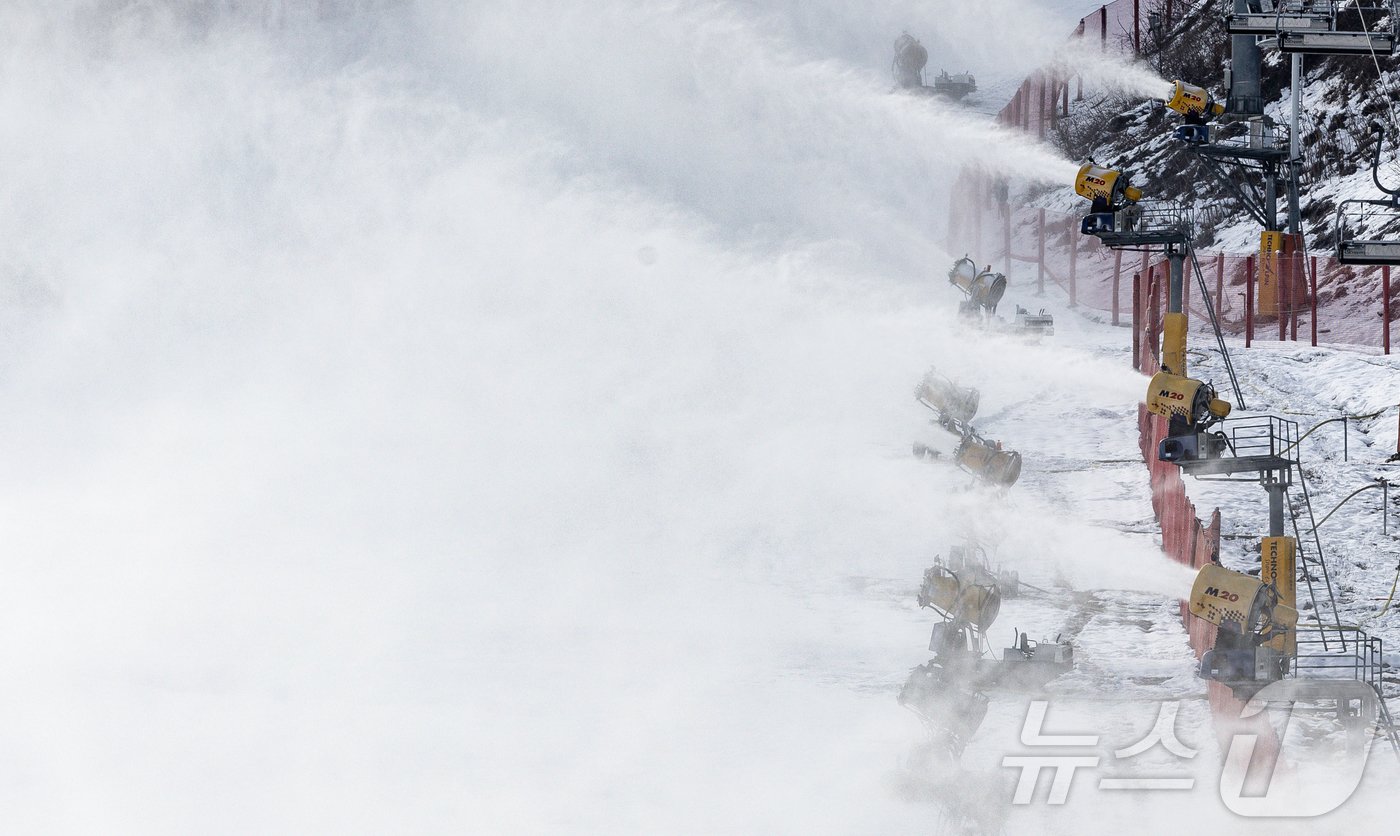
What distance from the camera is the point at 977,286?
41.9m

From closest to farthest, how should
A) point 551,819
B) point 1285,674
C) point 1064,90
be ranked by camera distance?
point 1285,674 < point 551,819 < point 1064,90

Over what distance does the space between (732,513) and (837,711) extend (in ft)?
54.2

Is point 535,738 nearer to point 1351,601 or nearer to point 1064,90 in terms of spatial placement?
point 1351,601

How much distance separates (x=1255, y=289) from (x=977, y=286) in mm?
14231

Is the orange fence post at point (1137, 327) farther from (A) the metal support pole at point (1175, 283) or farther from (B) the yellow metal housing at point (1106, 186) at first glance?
(A) the metal support pole at point (1175, 283)

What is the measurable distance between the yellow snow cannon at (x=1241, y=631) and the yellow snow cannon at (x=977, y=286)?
15.2 meters

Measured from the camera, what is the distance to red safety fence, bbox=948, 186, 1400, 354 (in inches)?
1817

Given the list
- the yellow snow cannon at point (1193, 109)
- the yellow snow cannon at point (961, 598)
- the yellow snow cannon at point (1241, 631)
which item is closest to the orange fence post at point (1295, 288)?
the yellow snow cannon at point (1193, 109)

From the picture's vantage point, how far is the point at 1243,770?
28.5 meters

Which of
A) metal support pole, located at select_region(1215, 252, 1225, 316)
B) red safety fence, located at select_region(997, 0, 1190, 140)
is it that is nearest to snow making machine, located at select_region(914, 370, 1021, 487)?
metal support pole, located at select_region(1215, 252, 1225, 316)

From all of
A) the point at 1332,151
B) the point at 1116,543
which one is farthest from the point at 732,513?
the point at 1332,151

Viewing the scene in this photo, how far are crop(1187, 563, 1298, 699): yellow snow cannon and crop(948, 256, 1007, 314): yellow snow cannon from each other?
15.2 m

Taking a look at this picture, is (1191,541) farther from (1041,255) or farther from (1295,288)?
(1041,255)

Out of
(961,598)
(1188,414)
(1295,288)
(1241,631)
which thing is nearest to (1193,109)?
(1295,288)
